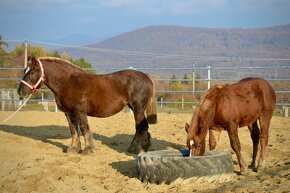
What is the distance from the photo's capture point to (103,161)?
729cm

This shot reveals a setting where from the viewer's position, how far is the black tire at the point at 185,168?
553 centimetres

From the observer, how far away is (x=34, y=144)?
838cm

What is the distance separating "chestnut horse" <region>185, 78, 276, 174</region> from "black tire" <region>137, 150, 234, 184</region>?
0.30 meters

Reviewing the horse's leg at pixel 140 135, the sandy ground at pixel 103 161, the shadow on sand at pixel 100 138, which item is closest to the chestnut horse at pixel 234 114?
the sandy ground at pixel 103 161

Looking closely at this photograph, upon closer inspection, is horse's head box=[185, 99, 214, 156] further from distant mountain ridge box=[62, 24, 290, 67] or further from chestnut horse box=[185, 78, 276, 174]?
distant mountain ridge box=[62, 24, 290, 67]

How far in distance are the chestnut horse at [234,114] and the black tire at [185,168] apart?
30 centimetres

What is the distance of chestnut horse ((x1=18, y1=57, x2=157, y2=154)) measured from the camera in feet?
25.8

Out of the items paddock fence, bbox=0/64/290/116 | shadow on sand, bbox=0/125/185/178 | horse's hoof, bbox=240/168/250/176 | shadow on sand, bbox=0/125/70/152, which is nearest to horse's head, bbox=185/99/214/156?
horse's hoof, bbox=240/168/250/176

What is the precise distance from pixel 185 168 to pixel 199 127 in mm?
710

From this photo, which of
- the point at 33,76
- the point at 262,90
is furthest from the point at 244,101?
the point at 33,76

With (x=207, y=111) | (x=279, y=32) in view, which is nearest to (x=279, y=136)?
(x=207, y=111)

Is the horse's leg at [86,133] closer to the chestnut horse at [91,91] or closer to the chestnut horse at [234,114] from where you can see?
the chestnut horse at [91,91]

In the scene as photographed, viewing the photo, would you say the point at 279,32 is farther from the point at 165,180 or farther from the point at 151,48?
the point at 165,180

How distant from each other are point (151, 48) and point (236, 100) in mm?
88675
